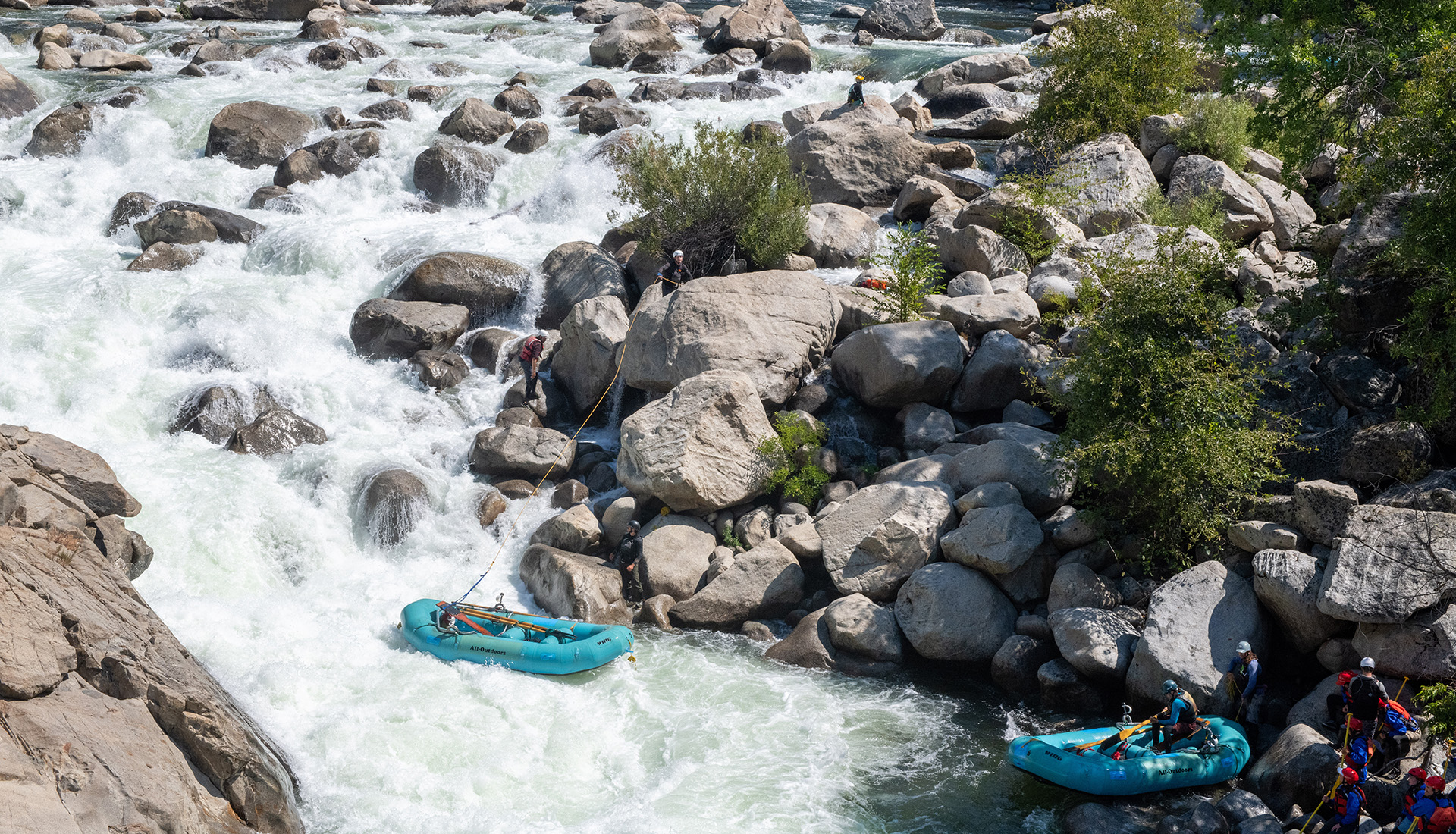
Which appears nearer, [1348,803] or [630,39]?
[1348,803]

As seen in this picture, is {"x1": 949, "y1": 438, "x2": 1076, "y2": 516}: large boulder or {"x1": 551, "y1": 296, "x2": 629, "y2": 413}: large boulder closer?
{"x1": 949, "y1": 438, "x2": 1076, "y2": 516}: large boulder

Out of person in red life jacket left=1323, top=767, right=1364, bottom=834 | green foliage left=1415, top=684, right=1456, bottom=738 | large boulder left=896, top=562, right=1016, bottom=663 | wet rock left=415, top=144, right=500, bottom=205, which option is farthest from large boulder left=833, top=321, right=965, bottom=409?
wet rock left=415, top=144, right=500, bottom=205

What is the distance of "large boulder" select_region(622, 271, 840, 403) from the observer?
14.1 meters

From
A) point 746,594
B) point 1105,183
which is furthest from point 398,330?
point 1105,183

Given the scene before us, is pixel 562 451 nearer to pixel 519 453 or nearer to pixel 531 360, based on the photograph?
pixel 519 453

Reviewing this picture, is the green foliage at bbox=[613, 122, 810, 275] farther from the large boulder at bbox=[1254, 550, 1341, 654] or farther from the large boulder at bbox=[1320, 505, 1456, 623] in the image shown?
the large boulder at bbox=[1320, 505, 1456, 623]

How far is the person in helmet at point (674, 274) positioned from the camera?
1584cm

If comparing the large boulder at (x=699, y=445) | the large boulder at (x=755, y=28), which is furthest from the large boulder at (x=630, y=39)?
the large boulder at (x=699, y=445)

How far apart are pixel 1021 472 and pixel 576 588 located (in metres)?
5.50

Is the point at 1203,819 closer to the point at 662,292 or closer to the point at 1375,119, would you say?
the point at 1375,119

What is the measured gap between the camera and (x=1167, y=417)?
1088 centimetres

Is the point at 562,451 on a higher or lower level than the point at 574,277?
lower

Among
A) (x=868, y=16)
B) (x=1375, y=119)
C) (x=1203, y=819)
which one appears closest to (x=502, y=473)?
(x=1203, y=819)

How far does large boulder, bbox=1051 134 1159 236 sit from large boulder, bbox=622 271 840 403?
4.95 meters
